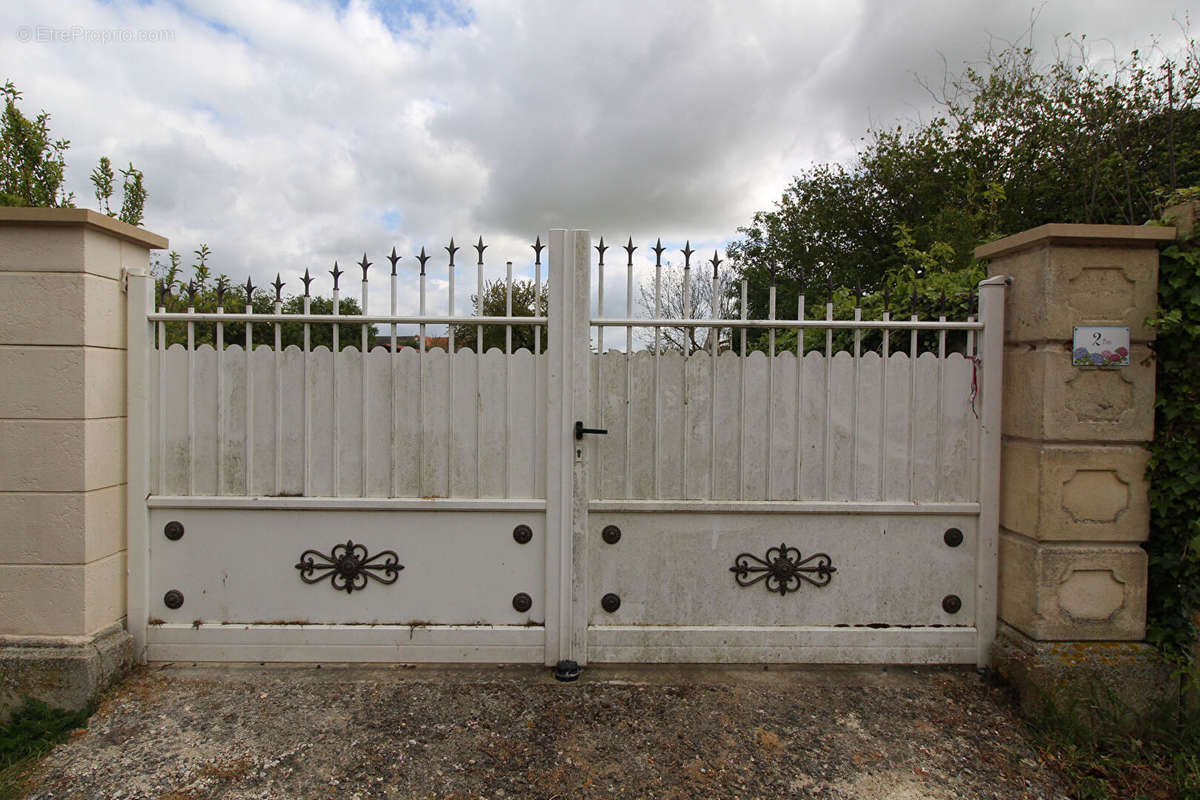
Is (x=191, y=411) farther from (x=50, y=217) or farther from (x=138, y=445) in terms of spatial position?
(x=50, y=217)

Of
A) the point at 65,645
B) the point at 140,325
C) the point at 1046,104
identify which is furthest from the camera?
the point at 1046,104

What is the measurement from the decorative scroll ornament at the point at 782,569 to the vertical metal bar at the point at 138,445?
9.81 ft

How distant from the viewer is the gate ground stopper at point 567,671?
3.17 metres

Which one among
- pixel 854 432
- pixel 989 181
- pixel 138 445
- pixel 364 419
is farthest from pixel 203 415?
pixel 989 181

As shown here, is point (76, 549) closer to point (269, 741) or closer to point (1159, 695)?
point (269, 741)

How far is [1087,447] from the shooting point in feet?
10.0

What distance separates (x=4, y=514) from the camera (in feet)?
9.87

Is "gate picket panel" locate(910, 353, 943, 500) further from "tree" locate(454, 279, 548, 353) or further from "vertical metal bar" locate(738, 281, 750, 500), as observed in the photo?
"tree" locate(454, 279, 548, 353)

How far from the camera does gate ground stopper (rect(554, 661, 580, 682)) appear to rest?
3.17m

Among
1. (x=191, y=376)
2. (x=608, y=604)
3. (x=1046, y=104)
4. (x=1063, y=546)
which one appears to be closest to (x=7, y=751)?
(x=191, y=376)

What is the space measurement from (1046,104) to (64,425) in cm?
1583

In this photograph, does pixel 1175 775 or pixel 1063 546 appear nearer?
pixel 1175 775

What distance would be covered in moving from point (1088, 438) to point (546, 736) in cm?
285

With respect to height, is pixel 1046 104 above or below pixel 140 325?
above
